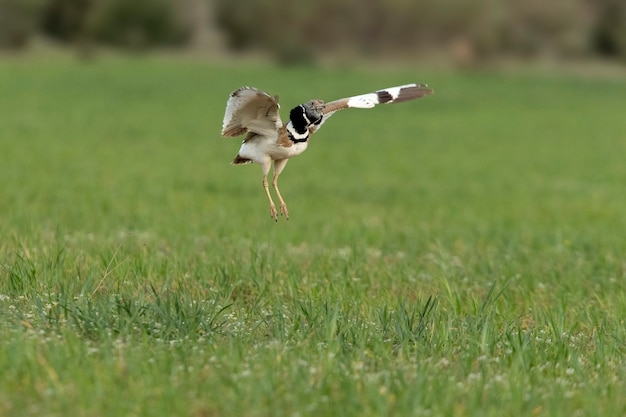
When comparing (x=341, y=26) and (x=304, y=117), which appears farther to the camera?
(x=341, y=26)

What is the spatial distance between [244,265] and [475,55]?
71.8 m

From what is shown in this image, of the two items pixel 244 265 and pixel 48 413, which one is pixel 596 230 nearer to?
pixel 244 265

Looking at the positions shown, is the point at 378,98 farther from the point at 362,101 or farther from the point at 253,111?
the point at 253,111

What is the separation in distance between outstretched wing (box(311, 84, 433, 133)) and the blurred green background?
228 ft

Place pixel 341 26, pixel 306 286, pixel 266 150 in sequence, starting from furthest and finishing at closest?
1. pixel 341 26
2. pixel 306 286
3. pixel 266 150

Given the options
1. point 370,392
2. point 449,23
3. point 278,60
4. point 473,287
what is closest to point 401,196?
point 473,287

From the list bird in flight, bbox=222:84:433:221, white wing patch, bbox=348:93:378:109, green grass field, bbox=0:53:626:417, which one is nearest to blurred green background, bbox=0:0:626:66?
green grass field, bbox=0:53:626:417

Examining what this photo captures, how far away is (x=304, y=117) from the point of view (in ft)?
13.6

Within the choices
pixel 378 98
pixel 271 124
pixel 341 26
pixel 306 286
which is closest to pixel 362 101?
pixel 378 98

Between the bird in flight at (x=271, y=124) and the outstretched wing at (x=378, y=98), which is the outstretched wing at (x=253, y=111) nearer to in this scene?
the bird in flight at (x=271, y=124)

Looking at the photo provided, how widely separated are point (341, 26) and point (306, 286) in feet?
280

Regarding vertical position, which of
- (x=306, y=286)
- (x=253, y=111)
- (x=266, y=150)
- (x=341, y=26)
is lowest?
(x=341, y=26)

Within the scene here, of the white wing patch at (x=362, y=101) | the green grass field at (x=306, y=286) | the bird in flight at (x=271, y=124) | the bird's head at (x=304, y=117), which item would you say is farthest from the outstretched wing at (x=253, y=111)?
the green grass field at (x=306, y=286)

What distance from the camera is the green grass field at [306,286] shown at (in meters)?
4.51
